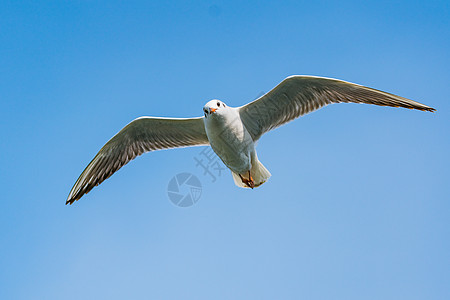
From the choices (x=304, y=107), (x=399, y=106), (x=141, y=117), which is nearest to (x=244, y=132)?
(x=304, y=107)

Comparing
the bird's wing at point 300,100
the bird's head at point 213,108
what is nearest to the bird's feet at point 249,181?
the bird's wing at point 300,100

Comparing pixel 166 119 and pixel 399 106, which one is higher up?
pixel 166 119

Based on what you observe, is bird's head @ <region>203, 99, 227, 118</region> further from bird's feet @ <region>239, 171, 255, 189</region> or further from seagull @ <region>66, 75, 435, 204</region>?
bird's feet @ <region>239, 171, 255, 189</region>

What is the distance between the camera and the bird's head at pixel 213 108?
7070 mm

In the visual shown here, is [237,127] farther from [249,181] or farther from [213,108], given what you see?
[249,181]

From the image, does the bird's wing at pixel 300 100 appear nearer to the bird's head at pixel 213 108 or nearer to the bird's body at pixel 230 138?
the bird's body at pixel 230 138

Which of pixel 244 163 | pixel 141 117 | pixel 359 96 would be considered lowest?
pixel 244 163

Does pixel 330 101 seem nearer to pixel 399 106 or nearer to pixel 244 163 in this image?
pixel 399 106

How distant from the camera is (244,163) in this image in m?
7.73

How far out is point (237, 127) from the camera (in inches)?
294

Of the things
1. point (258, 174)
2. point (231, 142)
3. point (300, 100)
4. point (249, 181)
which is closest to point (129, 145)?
point (231, 142)

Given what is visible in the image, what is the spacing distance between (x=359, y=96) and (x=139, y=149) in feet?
12.9

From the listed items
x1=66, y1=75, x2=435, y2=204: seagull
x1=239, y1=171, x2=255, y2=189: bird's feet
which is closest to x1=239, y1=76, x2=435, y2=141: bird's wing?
x1=66, y1=75, x2=435, y2=204: seagull

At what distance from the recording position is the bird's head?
7070mm
